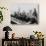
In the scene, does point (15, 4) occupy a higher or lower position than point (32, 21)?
higher

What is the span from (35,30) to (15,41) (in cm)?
65

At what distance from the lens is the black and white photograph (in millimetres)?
4230

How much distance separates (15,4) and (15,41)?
39.9 inches

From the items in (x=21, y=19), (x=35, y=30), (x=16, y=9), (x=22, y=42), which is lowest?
(x=22, y=42)

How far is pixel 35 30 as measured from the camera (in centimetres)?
426

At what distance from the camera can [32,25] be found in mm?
4258

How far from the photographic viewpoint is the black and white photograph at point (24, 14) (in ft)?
13.9

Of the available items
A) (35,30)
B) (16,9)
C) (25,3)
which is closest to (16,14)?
(16,9)

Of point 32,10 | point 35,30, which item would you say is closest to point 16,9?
point 32,10

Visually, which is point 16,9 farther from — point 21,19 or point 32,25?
point 32,25

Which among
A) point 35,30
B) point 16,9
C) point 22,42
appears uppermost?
point 16,9

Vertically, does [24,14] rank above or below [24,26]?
above

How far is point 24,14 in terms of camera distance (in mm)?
4238

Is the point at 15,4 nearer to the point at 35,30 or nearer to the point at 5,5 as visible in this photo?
the point at 5,5
